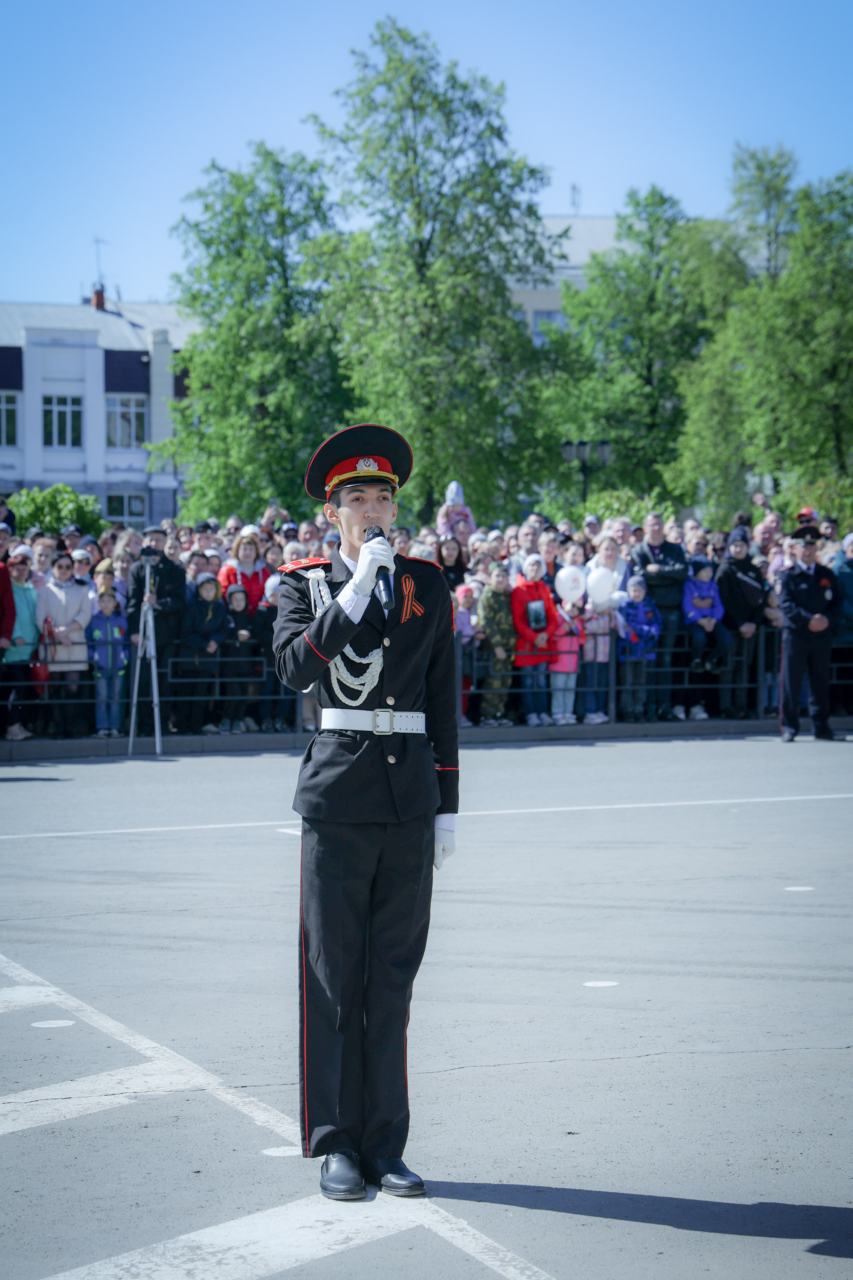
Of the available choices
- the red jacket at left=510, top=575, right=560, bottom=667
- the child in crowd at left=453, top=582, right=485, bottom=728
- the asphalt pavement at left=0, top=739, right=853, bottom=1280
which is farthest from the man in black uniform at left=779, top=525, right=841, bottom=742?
the asphalt pavement at left=0, top=739, right=853, bottom=1280

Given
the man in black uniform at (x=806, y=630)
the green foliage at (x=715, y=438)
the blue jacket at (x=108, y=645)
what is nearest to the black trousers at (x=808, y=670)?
the man in black uniform at (x=806, y=630)

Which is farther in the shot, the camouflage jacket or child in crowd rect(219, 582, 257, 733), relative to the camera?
the camouflage jacket

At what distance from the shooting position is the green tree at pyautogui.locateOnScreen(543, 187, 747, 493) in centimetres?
5650

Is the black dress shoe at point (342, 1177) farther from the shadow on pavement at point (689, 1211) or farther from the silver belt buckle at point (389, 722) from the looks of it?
the silver belt buckle at point (389, 722)

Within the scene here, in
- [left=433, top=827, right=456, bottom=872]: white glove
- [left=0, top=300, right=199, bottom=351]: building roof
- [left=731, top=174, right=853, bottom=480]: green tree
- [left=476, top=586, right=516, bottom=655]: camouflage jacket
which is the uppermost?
[left=0, top=300, right=199, bottom=351]: building roof

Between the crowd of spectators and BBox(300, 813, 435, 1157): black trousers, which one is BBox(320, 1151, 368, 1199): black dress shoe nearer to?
BBox(300, 813, 435, 1157): black trousers

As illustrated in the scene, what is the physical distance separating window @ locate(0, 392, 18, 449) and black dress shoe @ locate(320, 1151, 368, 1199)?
6501 centimetres

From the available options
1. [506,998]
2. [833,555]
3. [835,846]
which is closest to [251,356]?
[833,555]

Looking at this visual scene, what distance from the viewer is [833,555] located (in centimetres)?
1872

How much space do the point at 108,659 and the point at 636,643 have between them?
6.09m

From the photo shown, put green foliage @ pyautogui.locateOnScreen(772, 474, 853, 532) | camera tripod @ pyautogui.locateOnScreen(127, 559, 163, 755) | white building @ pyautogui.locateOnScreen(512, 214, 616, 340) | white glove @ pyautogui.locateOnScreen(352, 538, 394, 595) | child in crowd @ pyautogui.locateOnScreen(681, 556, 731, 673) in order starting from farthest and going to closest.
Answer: white building @ pyautogui.locateOnScreen(512, 214, 616, 340) < green foliage @ pyautogui.locateOnScreen(772, 474, 853, 532) < child in crowd @ pyautogui.locateOnScreen(681, 556, 731, 673) < camera tripod @ pyautogui.locateOnScreen(127, 559, 163, 755) < white glove @ pyautogui.locateOnScreen(352, 538, 394, 595)

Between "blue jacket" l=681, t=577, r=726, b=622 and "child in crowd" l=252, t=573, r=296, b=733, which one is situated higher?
"blue jacket" l=681, t=577, r=726, b=622

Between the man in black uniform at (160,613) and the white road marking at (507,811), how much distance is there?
5243 millimetres

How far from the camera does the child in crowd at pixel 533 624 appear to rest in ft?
55.5
